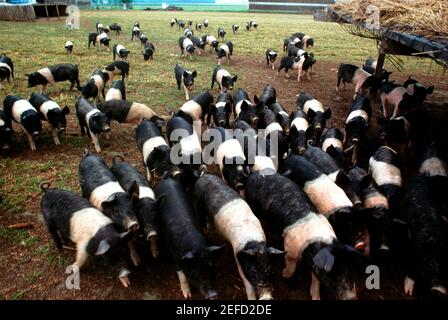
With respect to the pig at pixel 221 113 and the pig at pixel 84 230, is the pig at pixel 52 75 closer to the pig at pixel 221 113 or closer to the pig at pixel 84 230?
the pig at pixel 221 113

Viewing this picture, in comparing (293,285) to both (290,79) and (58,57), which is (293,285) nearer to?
(290,79)

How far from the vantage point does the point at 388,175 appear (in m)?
5.20

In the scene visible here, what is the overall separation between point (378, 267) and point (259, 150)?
2.38 m

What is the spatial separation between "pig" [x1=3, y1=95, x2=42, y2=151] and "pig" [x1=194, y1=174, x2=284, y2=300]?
12.6ft

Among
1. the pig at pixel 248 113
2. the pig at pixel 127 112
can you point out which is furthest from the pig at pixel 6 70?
the pig at pixel 248 113

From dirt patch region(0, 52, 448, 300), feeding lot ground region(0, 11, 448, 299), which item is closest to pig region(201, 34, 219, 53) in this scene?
feeding lot ground region(0, 11, 448, 299)

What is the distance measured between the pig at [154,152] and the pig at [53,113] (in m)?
1.79

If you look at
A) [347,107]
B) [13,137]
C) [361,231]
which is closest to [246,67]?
[347,107]

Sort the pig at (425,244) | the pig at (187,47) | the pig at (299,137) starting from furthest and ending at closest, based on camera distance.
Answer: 1. the pig at (187,47)
2. the pig at (299,137)
3. the pig at (425,244)

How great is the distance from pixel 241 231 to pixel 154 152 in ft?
6.99

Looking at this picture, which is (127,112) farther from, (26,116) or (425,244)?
(425,244)

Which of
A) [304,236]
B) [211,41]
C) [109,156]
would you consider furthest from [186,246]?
[211,41]

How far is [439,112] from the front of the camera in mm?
9484

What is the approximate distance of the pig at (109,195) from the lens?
13.1 feet
